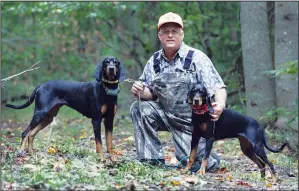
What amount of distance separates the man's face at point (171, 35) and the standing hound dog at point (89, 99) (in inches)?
25.4

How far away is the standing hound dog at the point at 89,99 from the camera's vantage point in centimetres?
633

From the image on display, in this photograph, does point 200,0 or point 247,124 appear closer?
point 247,124

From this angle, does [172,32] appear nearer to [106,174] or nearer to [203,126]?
[203,126]

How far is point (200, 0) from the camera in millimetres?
11562

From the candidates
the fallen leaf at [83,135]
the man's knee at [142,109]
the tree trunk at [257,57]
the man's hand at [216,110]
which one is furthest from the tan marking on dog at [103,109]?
the tree trunk at [257,57]

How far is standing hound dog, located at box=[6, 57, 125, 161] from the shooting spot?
6332mm

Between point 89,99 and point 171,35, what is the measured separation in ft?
3.91

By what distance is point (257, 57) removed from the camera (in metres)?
9.92

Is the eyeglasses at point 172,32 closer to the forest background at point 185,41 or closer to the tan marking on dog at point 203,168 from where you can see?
the forest background at point 185,41

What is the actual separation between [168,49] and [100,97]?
3.17ft

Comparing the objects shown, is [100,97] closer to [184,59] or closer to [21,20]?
[184,59]

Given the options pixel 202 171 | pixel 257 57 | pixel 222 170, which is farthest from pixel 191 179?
pixel 257 57

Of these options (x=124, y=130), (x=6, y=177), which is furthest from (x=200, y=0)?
(x=6, y=177)

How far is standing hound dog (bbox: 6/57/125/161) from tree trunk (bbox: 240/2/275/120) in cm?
400
